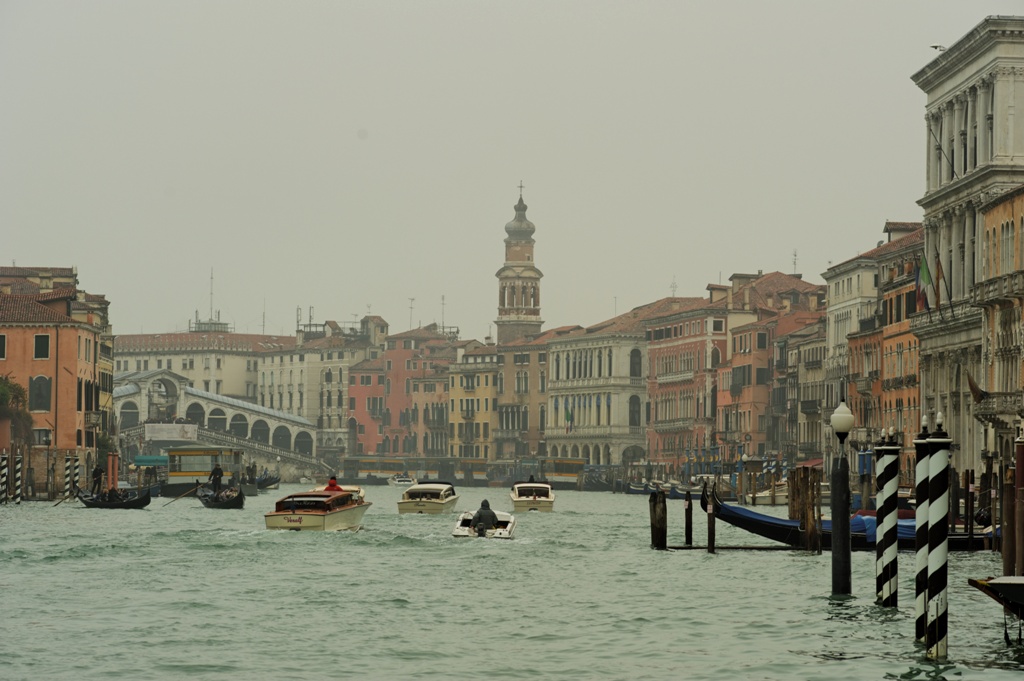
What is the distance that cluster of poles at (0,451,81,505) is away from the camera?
189 feet

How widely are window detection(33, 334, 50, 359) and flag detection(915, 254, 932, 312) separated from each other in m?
25.8

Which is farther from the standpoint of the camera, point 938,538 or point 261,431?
point 261,431

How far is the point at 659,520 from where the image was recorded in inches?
1335

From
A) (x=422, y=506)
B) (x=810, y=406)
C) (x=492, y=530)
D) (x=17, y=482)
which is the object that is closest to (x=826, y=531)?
(x=492, y=530)

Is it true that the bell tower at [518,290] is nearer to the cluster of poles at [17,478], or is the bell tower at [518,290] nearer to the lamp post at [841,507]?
the cluster of poles at [17,478]

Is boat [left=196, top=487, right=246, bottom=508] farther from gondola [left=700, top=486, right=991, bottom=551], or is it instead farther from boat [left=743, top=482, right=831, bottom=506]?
gondola [left=700, top=486, right=991, bottom=551]

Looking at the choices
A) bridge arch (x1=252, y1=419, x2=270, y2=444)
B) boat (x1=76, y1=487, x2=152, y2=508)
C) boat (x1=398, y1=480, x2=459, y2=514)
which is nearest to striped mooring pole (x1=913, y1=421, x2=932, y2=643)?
boat (x1=398, y1=480, x2=459, y2=514)

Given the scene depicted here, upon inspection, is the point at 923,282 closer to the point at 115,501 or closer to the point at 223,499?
the point at 223,499

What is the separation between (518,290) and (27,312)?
7157 centimetres

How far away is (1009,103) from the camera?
55.7 meters

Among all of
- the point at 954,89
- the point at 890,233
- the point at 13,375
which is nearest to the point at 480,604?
the point at 954,89

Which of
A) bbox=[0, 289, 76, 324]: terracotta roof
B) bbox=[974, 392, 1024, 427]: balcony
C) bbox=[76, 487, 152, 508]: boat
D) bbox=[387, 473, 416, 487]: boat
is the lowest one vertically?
bbox=[76, 487, 152, 508]: boat

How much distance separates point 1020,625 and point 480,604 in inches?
294

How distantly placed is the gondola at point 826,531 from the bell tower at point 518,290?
101729 mm
